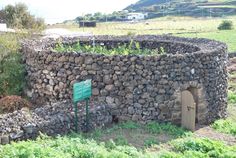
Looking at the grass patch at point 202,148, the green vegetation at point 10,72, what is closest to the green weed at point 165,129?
the grass patch at point 202,148

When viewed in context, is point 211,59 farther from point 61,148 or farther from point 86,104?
point 61,148

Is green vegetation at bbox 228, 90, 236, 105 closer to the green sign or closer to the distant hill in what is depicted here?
the green sign

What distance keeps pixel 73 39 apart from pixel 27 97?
4.45m

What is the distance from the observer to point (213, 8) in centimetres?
10875

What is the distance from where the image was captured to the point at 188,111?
15.4 m

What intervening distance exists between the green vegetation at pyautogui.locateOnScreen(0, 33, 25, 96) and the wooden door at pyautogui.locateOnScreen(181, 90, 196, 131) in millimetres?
5856

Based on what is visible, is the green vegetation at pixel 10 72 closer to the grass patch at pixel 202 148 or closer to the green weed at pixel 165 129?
the green weed at pixel 165 129

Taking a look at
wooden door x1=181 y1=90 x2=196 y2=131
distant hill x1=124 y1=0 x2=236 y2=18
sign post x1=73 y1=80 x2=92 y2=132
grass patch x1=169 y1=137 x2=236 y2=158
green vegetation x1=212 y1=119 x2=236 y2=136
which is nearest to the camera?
grass patch x1=169 y1=137 x2=236 y2=158

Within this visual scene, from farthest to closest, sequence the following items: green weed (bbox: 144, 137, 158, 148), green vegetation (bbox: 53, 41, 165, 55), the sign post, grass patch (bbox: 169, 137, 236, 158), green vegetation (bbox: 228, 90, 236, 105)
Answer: green vegetation (bbox: 228, 90, 236, 105)
green vegetation (bbox: 53, 41, 165, 55)
the sign post
green weed (bbox: 144, 137, 158, 148)
grass patch (bbox: 169, 137, 236, 158)

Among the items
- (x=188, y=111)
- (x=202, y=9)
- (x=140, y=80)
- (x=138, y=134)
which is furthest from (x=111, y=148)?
(x=202, y=9)

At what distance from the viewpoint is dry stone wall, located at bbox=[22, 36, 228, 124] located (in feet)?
49.9

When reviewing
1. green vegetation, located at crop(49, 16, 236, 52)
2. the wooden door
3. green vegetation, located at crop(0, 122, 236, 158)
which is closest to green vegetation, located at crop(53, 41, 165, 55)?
the wooden door

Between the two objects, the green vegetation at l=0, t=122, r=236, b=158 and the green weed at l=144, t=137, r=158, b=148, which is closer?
the green vegetation at l=0, t=122, r=236, b=158

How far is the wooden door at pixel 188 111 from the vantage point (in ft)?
50.2
